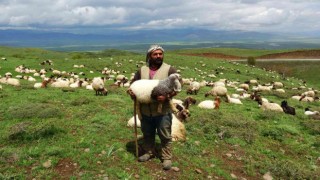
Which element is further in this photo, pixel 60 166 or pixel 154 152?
pixel 154 152

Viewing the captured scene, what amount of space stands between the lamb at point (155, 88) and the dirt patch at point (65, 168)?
2717 millimetres

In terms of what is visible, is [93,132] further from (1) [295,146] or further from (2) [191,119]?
(1) [295,146]

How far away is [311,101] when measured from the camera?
2725cm

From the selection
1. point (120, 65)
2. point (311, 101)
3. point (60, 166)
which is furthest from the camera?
point (120, 65)

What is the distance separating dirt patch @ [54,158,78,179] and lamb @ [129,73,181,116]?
107 inches

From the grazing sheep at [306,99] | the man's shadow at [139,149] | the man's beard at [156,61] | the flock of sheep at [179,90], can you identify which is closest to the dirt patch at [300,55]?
the flock of sheep at [179,90]

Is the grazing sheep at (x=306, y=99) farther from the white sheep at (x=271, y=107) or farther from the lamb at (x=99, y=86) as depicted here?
the lamb at (x=99, y=86)

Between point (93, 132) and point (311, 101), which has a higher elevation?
point (93, 132)

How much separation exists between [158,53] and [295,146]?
7.27 m

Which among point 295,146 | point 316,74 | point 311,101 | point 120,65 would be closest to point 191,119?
point 295,146

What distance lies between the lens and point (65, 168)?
9.34m

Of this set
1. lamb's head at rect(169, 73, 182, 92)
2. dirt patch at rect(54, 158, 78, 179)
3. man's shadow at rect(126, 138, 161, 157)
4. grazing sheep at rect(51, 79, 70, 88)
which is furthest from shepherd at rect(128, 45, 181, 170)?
grazing sheep at rect(51, 79, 70, 88)

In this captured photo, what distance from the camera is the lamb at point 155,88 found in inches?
349

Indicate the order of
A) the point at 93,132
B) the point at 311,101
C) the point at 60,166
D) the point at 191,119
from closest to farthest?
the point at 60,166, the point at 93,132, the point at 191,119, the point at 311,101
